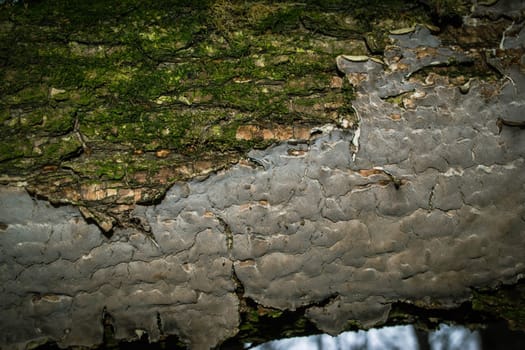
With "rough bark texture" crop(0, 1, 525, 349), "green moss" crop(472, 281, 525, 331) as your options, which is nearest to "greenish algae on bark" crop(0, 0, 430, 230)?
"rough bark texture" crop(0, 1, 525, 349)

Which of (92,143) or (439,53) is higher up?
(439,53)

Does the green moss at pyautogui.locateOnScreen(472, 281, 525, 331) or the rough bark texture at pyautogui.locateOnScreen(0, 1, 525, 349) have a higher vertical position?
the rough bark texture at pyautogui.locateOnScreen(0, 1, 525, 349)

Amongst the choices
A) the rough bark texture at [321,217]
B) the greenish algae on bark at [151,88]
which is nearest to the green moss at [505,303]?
the rough bark texture at [321,217]

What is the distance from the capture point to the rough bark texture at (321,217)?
0.97 m

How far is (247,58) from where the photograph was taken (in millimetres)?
1016

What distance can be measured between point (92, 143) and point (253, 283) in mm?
530

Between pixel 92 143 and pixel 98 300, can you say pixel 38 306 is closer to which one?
pixel 98 300

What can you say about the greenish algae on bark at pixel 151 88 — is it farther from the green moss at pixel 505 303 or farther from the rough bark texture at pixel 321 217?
the green moss at pixel 505 303

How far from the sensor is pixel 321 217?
99 cm

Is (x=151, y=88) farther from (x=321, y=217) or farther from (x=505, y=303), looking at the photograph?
(x=505, y=303)

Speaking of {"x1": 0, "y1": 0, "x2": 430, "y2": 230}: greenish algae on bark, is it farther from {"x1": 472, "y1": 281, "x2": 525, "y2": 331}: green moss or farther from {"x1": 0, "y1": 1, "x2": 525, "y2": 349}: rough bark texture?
{"x1": 472, "y1": 281, "x2": 525, "y2": 331}: green moss

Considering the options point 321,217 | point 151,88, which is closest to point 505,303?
point 321,217

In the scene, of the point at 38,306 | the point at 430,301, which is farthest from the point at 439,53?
the point at 38,306

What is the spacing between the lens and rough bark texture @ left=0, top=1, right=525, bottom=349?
0.97 m
